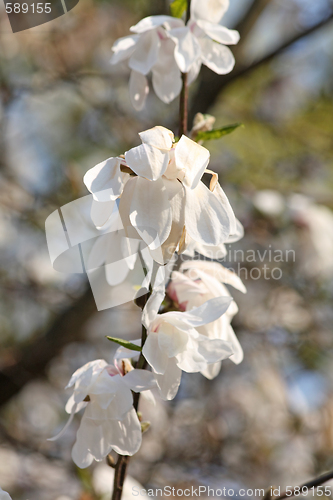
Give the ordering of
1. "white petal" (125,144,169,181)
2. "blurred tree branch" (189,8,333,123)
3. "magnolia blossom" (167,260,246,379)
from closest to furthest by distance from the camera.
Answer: "white petal" (125,144,169,181), "magnolia blossom" (167,260,246,379), "blurred tree branch" (189,8,333,123)

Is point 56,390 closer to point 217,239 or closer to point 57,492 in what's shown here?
point 57,492

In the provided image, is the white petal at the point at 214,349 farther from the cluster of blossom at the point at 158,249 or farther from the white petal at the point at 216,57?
the white petal at the point at 216,57

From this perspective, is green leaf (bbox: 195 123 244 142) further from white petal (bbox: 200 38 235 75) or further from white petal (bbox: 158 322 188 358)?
white petal (bbox: 158 322 188 358)

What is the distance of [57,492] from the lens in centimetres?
137

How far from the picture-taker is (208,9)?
593mm

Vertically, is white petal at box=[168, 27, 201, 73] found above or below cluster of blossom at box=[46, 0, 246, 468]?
above

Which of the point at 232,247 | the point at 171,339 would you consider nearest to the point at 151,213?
the point at 171,339

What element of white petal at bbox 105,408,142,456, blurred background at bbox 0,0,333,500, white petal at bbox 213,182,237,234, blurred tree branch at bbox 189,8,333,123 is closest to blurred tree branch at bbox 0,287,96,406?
blurred background at bbox 0,0,333,500

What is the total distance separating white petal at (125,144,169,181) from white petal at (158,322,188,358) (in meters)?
0.15

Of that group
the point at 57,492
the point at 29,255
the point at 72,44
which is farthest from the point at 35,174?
the point at 57,492

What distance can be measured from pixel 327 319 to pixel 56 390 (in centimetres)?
112

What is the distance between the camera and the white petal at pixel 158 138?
1.21 feet

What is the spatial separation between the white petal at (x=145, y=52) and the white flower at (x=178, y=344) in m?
0.35

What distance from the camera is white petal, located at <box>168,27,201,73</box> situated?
0.55 m
